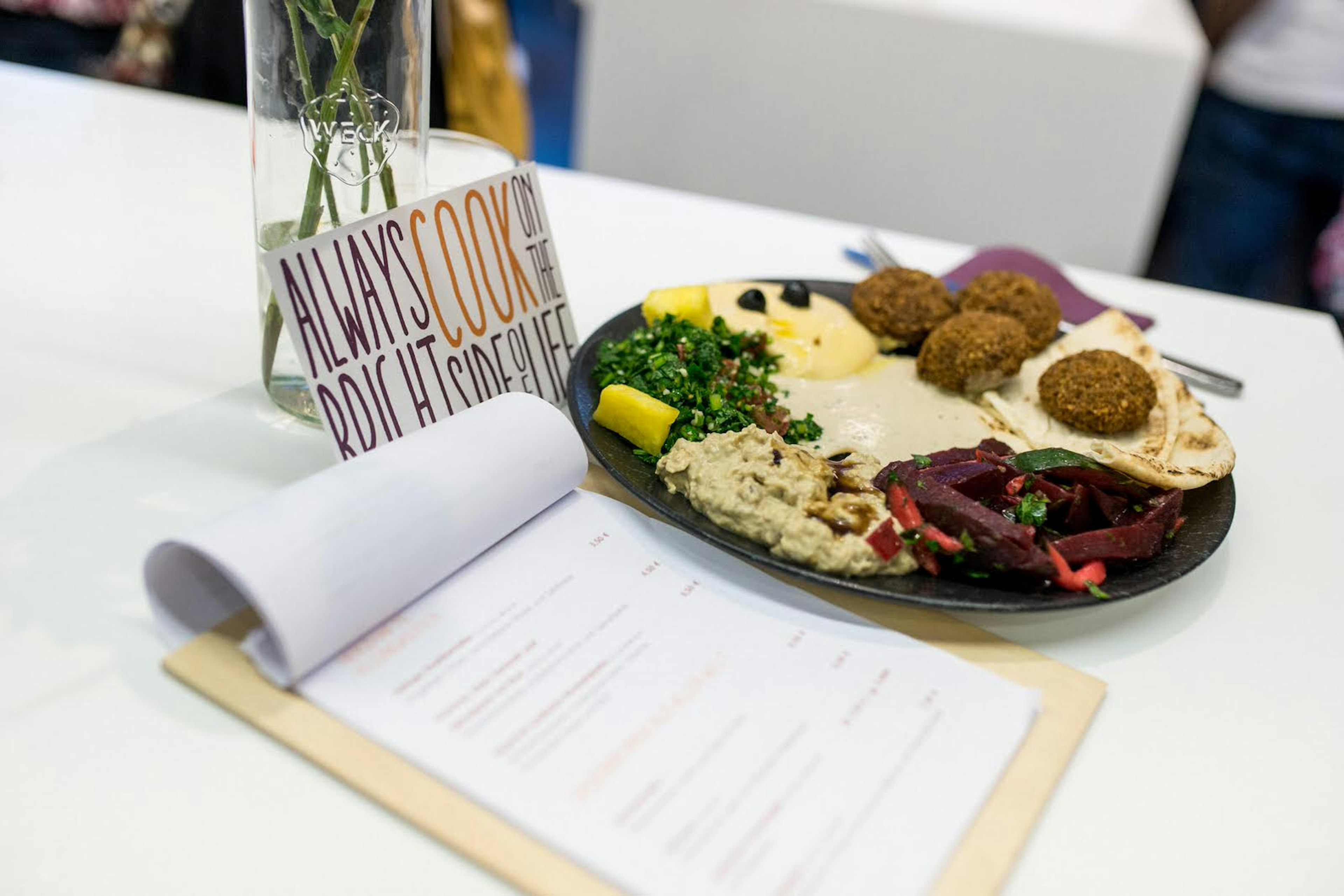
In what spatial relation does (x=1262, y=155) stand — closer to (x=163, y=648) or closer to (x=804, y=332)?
(x=804, y=332)

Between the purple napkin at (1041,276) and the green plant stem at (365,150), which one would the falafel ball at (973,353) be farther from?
the green plant stem at (365,150)

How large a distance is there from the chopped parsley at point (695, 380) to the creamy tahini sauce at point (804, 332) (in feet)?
0.28

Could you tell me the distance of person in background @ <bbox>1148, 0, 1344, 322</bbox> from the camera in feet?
8.37

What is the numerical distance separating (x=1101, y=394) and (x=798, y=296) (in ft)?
1.30

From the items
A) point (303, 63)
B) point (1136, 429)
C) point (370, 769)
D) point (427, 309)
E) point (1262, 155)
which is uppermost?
point (303, 63)

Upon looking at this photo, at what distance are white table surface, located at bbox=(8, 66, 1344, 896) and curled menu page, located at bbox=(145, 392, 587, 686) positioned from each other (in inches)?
2.5

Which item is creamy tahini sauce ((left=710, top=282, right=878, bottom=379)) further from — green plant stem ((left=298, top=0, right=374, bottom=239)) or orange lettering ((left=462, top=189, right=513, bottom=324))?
green plant stem ((left=298, top=0, right=374, bottom=239))

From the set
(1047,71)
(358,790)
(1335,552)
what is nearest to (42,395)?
(358,790)

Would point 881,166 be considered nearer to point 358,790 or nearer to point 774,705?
point 774,705

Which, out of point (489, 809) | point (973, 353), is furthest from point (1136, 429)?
point (489, 809)

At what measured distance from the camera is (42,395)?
3.80 ft

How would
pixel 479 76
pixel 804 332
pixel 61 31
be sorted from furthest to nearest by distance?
pixel 61 31 < pixel 479 76 < pixel 804 332

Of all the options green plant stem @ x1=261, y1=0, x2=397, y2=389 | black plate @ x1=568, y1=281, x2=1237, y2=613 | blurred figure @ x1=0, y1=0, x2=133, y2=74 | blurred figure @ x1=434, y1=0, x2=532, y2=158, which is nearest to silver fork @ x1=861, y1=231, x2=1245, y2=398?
black plate @ x1=568, y1=281, x2=1237, y2=613

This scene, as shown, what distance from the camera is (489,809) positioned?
719 millimetres
